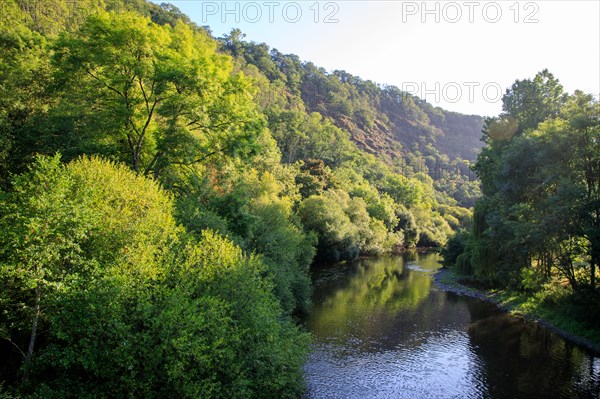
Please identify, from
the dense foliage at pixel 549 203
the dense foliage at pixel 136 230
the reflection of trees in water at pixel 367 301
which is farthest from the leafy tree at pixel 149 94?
the dense foliage at pixel 549 203

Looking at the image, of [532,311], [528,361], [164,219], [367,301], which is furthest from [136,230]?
[532,311]

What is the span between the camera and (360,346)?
998 inches

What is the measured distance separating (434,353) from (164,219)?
718 inches

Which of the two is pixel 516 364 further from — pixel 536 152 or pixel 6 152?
pixel 6 152

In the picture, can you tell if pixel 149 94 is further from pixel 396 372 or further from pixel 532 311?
pixel 532 311

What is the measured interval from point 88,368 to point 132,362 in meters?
1.48

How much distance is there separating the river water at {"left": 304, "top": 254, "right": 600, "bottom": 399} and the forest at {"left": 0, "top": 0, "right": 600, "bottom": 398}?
10.1 ft

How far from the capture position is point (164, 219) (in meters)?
17.3

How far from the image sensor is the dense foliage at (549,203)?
2673 centimetres

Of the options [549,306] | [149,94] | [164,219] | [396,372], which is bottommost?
[396,372]

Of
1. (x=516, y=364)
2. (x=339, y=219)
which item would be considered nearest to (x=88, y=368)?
(x=516, y=364)

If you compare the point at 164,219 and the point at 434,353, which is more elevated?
the point at 164,219

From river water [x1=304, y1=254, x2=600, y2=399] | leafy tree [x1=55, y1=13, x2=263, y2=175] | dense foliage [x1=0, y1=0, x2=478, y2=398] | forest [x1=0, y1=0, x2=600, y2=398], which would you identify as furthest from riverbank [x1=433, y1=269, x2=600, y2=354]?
leafy tree [x1=55, y1=13, x2=263, y2=175]

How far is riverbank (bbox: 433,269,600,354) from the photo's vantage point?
26.2 m
